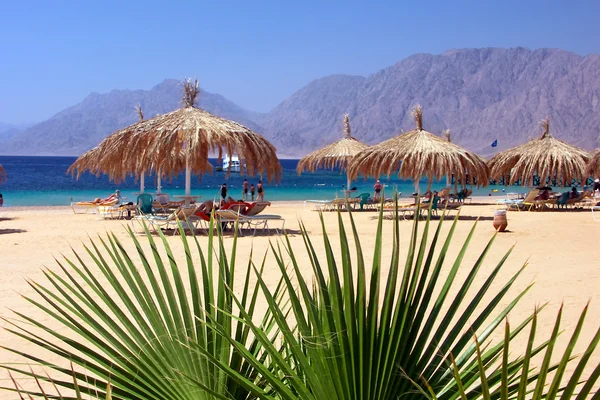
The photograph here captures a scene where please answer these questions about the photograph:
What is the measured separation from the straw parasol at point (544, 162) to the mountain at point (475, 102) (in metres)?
99.0

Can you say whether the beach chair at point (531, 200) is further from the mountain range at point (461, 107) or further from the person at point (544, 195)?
the mountain range at point (461, 107)

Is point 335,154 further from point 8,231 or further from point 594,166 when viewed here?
point 8,231

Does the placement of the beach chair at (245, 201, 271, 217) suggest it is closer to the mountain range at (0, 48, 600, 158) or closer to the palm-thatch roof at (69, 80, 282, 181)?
the palm-thatch roof at (69, 80, 282, 181)

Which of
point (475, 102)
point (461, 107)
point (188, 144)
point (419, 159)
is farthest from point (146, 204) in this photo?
point (475, 102)

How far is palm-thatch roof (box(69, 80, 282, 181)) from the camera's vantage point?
12.7 meters

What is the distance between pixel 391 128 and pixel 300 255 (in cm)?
14599

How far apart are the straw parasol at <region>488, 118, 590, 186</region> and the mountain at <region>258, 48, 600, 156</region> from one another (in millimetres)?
98955

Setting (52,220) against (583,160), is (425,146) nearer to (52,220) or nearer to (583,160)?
(583,160)

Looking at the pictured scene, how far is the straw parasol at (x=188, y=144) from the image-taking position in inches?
501

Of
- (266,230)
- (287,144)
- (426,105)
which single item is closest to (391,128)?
(426,105)

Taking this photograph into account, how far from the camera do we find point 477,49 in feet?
636

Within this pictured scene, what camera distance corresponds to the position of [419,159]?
16.6 meters

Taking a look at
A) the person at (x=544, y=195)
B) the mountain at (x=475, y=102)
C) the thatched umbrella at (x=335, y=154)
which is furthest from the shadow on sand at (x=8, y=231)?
the mountain at (x=475, y=102)

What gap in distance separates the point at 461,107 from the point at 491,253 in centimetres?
15203
